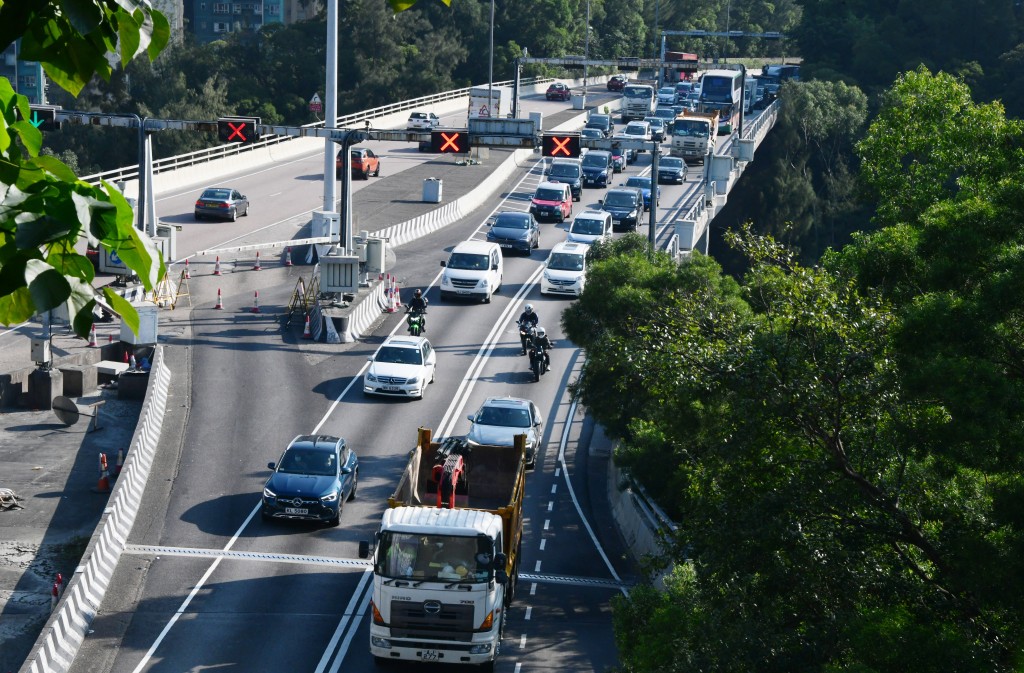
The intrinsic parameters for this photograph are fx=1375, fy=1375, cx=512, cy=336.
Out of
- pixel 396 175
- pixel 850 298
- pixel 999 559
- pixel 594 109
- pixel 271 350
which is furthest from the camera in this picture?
pixel 594 109

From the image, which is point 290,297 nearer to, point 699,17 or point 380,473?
point 380,473

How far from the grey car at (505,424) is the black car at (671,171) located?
144 ft

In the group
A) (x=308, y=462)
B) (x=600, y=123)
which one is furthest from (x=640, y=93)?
(x=308, y=462)

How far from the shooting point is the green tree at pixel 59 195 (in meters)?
3.88

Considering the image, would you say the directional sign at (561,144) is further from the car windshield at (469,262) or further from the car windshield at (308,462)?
the car windshield at (308,462)

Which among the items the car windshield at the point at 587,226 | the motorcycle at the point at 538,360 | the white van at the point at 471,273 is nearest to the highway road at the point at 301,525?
the motorcycle at the point at 538,360

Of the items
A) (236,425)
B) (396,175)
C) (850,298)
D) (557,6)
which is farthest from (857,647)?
(557,6)

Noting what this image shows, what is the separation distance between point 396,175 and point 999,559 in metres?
62.6

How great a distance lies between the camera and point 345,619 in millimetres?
22484

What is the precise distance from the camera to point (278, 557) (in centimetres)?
2505

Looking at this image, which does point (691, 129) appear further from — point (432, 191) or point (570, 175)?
point (432, 191)

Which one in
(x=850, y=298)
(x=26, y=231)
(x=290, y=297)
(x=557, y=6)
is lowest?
(x=290, y=297)

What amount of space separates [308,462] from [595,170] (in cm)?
4712

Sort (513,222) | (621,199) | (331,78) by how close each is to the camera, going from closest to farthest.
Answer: (331,78) → (513,222) → (621,199)
